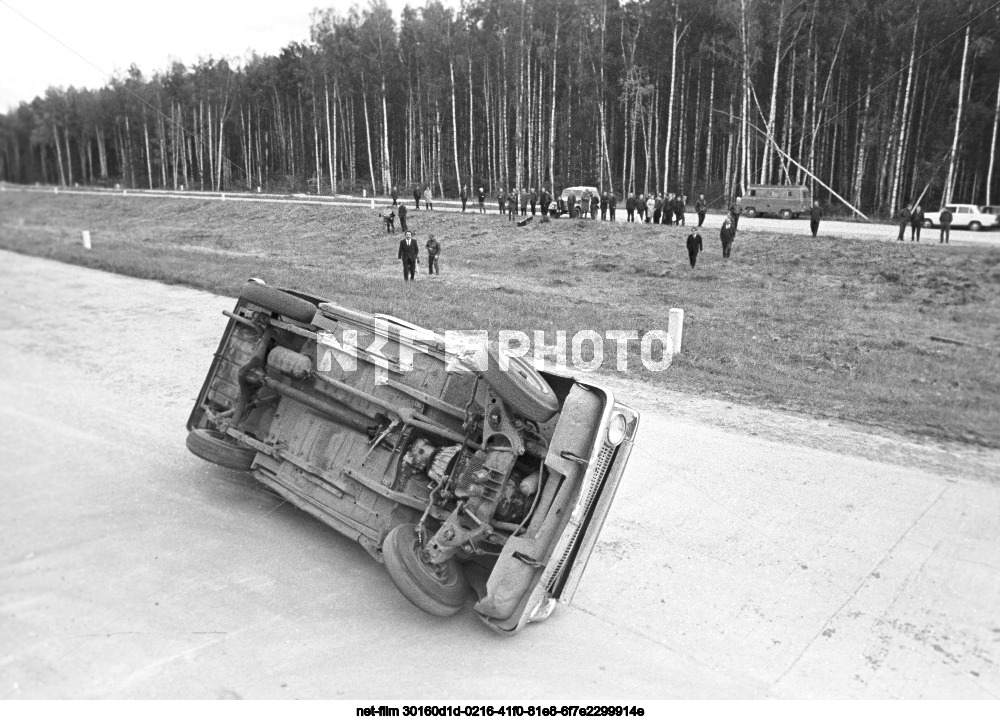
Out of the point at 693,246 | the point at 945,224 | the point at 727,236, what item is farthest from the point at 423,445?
the point at 945,224

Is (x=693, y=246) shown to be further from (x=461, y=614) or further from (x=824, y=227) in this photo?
(x=461, y=614)

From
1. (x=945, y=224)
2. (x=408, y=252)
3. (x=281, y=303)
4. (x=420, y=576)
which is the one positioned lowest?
(x=420, y=576)

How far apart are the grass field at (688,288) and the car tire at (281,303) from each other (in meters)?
1.30

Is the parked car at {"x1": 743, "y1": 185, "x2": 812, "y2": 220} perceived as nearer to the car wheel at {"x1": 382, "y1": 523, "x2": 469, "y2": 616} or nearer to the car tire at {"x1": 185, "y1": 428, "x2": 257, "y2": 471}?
the car tire at {"x1": 185, "y1": 428, "x2": 257, "y2": 471}

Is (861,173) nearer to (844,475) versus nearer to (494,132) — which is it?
(494,132)

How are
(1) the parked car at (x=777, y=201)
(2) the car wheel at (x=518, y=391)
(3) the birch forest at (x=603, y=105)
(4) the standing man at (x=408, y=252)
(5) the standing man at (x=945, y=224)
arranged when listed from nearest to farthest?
1. (2) the car wheel at (x=518, y=391)
2. (4) the standing man at (x=408, y=252)
3. (5) the standing man at (x=945, y=224)
4. (3) the birch forest at (x=603, y=105)
5. (1) the parked car at (x=777, y=201)

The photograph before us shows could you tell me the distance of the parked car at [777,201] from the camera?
2567cm

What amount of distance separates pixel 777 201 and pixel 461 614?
25.1m

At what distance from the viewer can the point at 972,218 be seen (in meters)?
22.3

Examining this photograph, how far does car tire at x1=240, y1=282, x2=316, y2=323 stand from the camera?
508 centimetres

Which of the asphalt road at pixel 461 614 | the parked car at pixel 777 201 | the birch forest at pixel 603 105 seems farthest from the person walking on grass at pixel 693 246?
the asphalt road at pixel 461 614

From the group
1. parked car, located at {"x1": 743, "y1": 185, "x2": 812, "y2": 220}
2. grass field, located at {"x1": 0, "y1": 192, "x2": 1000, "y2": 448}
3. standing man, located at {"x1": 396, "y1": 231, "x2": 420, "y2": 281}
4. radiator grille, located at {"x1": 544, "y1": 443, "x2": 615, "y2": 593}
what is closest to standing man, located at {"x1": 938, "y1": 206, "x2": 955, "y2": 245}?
grass field, located at {"x1": 0, "y1": 192, "x2": 1000, "y2": 448}

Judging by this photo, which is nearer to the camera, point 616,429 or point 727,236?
point 616,429

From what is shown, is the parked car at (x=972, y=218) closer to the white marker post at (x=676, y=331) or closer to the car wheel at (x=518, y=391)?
the white marker post at (x=676, y=331)
